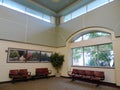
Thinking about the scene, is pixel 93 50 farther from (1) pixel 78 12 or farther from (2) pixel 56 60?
(1) pixel 78 12

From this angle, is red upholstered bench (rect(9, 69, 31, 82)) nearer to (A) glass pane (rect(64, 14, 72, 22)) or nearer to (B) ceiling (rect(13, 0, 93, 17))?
(B) ceiling (rect(13, 0, 93, 17))

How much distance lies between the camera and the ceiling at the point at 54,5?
Answer: 317 inches

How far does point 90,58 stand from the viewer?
25.4ft

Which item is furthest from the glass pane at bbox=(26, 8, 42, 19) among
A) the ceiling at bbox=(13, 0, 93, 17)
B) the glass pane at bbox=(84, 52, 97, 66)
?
the glass pane at bbox=(84, 52, 97, 66)

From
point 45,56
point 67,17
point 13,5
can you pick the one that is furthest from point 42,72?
point 13,5

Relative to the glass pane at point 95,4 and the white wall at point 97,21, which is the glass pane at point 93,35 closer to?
the white wall at point 97,21

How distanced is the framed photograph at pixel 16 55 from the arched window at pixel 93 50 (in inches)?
161

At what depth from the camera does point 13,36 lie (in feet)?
24.3

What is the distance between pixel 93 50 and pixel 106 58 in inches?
42.8

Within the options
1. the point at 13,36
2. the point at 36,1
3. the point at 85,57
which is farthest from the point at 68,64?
the point at 36,1

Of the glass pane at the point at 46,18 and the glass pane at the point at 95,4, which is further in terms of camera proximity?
the glass pane at the point at 46,18

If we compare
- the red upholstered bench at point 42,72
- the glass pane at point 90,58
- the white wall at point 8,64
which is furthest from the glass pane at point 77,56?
the white wall at point 8,64

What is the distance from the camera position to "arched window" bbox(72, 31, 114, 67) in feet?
22.2

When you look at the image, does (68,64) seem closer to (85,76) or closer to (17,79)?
(85,76)
